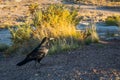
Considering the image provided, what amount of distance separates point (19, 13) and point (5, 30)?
13774mm

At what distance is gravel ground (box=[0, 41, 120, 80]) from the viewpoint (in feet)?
39.7

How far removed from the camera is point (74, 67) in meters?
13.2

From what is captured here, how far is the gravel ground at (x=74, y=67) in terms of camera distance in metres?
12.1

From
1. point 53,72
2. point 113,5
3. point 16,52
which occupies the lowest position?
point 113,5

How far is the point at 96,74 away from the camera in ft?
39.5

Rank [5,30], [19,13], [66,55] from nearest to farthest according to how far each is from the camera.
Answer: [66,55] < [5,30] < [19,13]

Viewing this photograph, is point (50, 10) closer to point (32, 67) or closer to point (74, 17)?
point (74, 17)

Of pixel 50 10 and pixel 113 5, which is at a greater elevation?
pixel 50 10

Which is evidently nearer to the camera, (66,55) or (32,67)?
(32,67)

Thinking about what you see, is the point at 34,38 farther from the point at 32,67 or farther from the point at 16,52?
the point at 32,67

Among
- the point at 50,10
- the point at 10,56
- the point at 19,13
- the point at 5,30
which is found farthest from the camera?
the point at 19,13

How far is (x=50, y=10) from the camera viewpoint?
21250mm

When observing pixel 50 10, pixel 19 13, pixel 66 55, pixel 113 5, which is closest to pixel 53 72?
pixel 66 55

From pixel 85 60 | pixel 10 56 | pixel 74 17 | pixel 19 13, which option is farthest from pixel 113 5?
pixel 85 60
